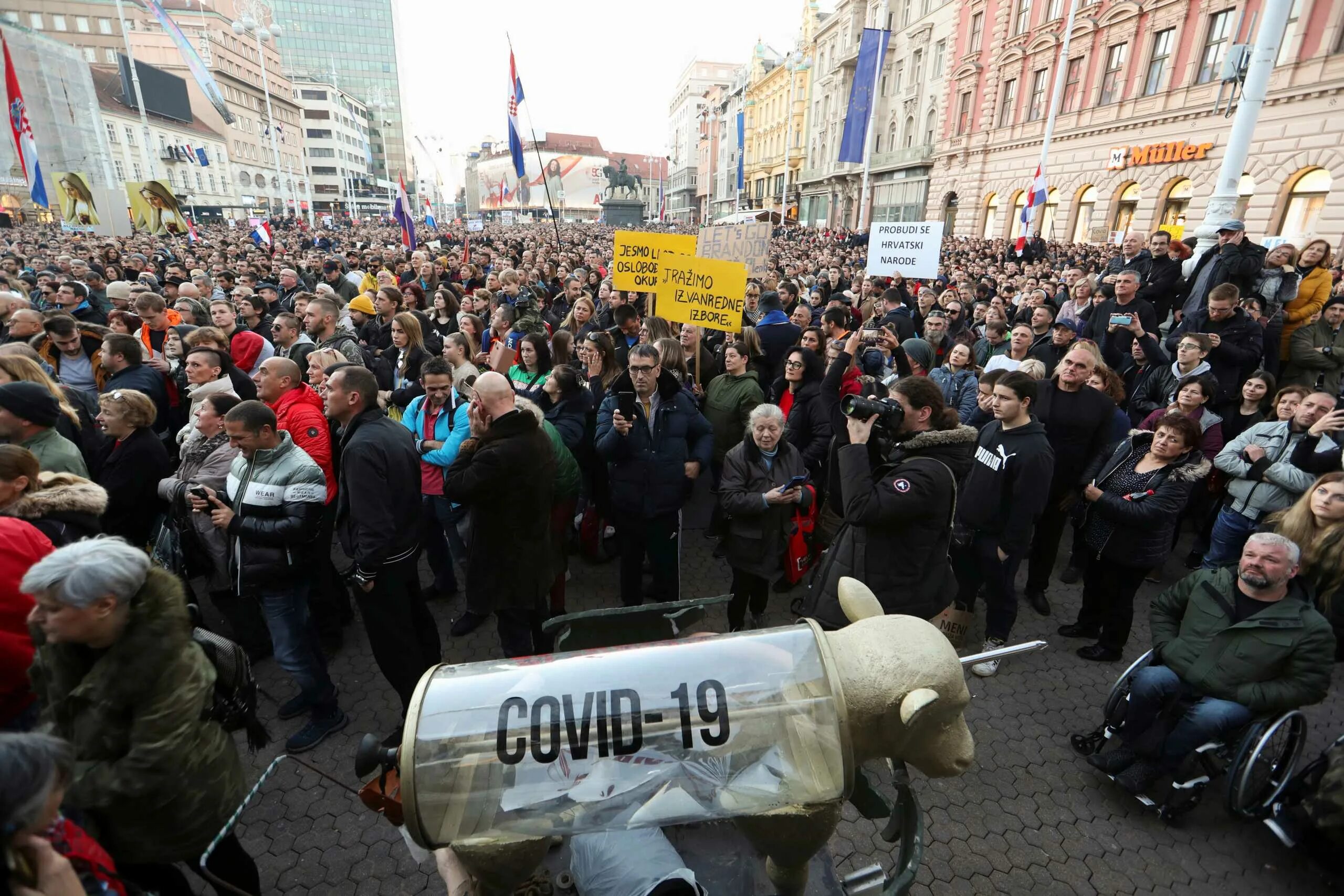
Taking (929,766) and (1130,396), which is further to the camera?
(1130,396)

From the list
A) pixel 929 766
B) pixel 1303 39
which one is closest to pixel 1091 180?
pixel 1303 39

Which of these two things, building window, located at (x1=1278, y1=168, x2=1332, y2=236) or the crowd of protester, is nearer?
the crowd of protester

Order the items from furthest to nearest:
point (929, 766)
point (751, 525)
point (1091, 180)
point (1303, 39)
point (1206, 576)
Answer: point (1091, 180)
point (1303, 39)
point (751, 525)
point (1206, 576)
point (929, 766)

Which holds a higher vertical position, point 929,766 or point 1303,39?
point 1303,39

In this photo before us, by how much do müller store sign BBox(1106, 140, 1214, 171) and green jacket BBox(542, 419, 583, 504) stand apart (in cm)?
2588

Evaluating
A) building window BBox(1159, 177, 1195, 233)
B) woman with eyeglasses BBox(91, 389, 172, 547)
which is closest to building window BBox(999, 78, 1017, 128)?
building window BBox(1159, 177, 1195, 233)

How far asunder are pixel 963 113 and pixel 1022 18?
5.03 m

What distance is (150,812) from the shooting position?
2025 mm

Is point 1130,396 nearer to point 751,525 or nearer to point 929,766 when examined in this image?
point 751,525

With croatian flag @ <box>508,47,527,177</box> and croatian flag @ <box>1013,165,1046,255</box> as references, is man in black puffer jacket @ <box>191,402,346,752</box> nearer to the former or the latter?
croatian flag @ <box>508,47,527,177</box>

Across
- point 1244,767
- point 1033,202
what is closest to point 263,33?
point 1033,202

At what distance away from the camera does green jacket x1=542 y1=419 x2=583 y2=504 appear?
163 inches

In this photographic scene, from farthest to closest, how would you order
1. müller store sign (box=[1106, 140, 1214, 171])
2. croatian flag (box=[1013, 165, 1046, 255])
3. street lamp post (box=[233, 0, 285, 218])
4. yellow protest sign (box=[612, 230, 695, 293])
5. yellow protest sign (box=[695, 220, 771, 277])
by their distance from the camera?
street lamp post (box=[233, 0, 285, 218]) → müller store sign (box=[1106, 140, 1214, 171]) → croatian flag (box=[1013, 165, 1046, 255]) → yellow protest sign (box=[695, 220, 771, 277]) → yellow protest sign (box=[612, 230, 695, 293])

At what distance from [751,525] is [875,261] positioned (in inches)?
263
